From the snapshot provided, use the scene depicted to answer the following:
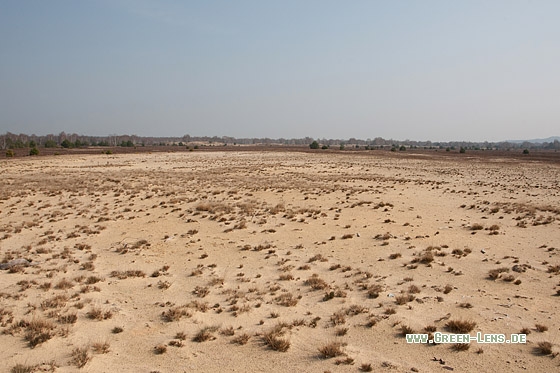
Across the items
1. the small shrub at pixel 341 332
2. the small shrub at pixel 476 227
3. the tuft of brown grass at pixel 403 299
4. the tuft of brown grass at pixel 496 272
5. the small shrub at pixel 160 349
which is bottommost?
the small shrub at pixel 160 349

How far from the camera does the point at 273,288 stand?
31.3ft

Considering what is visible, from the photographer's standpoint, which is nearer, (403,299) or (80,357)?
(80,357)

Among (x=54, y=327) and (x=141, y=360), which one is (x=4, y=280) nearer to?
(x=54, y=327)

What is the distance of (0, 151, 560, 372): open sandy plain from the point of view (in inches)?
252

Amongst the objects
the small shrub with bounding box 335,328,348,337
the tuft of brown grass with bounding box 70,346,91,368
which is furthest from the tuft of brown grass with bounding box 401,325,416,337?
the tuft of brown grass with bounding box 70,346,91,368

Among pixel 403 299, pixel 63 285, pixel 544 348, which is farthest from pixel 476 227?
pixel 63 285

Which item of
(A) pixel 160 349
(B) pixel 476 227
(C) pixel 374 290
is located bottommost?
(A) pixel 160 349

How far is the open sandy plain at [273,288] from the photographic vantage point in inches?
252

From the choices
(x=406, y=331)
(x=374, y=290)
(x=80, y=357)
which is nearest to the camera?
(x=80, y=357)

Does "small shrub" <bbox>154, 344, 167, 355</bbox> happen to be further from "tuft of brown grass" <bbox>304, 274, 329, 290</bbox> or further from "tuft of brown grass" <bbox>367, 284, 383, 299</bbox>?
"tuft of brown grass" <bbox>367, 284, 383, 299</bbox>

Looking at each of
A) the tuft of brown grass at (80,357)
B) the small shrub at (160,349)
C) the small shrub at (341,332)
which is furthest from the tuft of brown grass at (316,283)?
the tuft of brown grass at (80,357)

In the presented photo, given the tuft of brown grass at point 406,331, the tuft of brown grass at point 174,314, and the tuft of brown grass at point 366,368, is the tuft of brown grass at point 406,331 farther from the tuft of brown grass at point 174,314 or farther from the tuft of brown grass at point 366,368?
the tuft of brown grass at point 174,314

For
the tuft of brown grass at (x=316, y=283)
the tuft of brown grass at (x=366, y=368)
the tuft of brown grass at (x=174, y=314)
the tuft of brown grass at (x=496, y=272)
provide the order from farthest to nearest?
the tuft of brown grass at (x=496, y=272)
the tuft of brown grass at (x=316, y=283)
the tuft of brown grass at (x=174, y=314)
the tuft of brown grass at (x=366, y=368)

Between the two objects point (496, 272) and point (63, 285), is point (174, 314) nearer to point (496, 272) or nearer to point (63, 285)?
point (63, 285)
